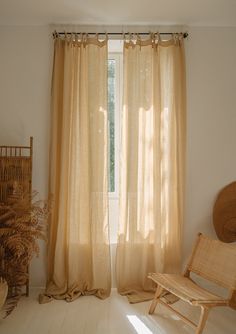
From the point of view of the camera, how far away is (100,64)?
312cm

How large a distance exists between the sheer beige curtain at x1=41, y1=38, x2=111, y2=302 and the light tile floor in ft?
0.86

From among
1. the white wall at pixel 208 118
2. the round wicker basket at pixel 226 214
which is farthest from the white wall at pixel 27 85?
the round wicker basket at pixel 226 214

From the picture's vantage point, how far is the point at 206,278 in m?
2.66

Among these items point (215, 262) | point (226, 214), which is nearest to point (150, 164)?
point (226, 214)

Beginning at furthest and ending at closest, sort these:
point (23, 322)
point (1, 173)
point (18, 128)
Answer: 1. point (18, 128)
2. point (1, 173)
3. point (23, 322)

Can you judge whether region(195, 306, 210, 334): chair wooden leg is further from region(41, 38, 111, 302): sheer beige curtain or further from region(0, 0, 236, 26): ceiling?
region(0, 0, 236, 26): ceiling

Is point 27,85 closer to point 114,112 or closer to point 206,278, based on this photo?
point 114,112

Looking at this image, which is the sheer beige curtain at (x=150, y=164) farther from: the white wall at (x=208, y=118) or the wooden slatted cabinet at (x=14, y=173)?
the wooden slatted cabinet at (x=14, y=173)

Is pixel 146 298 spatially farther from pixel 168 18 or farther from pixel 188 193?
pixel 168 18

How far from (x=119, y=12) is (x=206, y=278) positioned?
252 centimetres

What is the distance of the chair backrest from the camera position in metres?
2.48

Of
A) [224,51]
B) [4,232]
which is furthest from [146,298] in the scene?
[224,51]

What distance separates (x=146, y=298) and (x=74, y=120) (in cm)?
183

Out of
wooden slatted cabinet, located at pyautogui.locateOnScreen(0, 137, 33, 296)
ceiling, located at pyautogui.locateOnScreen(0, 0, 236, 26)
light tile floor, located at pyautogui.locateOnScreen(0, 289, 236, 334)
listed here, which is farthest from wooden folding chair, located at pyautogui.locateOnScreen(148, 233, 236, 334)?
ceiling, located at pyautogui.locateOnScreen(0, 0, 236, 26)
